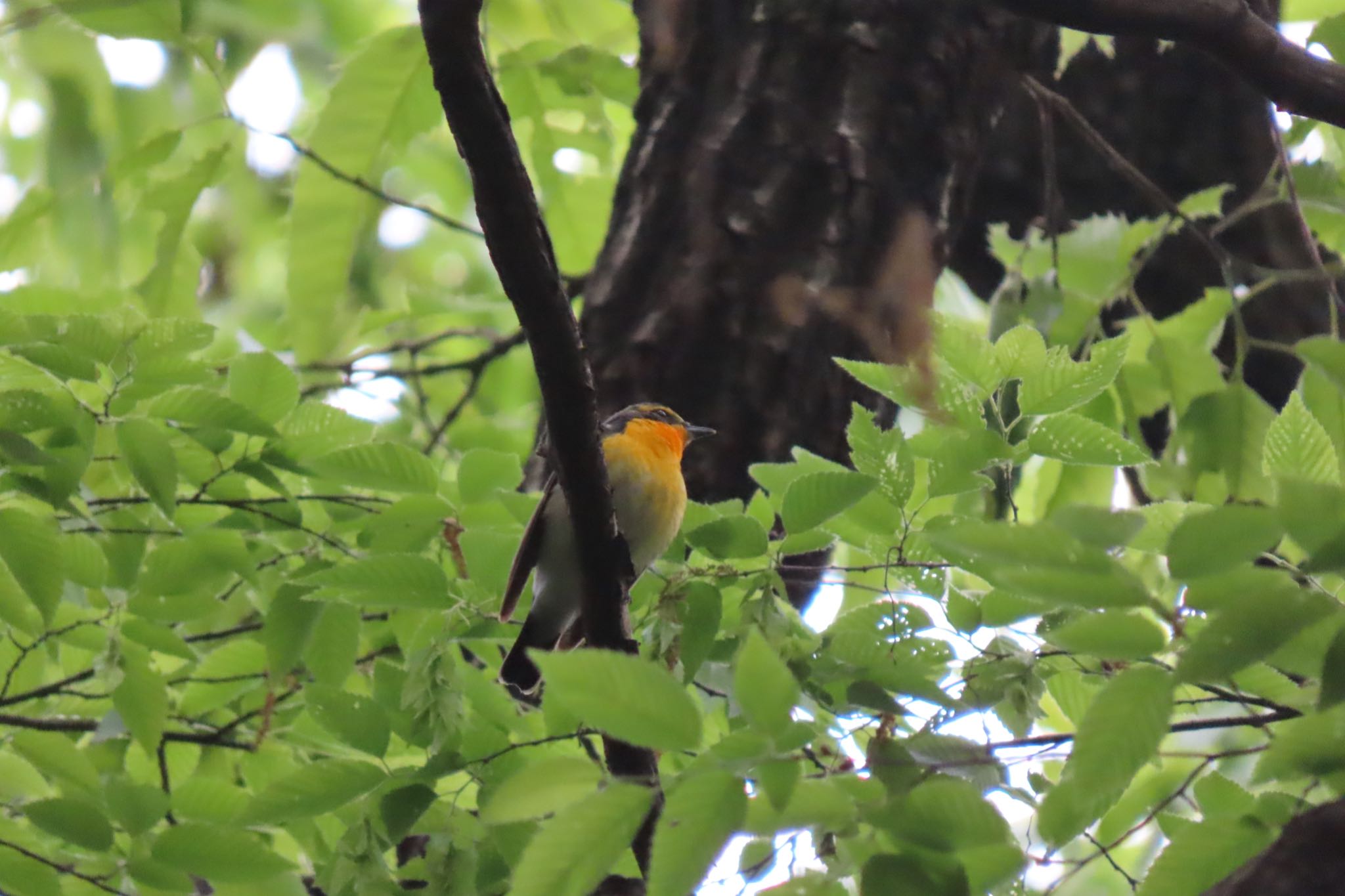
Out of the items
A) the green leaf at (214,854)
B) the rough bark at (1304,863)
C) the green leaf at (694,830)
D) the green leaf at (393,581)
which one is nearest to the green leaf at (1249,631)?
the rough bark at (1304,863)

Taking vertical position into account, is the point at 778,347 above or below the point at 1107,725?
below

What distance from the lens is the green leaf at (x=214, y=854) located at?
7.66 feet

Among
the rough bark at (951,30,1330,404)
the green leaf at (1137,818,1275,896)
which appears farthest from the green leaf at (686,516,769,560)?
the rough bark at (951,30,1330,404)

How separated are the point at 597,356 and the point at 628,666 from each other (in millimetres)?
2106

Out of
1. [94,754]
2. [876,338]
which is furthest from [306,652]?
[876,338]

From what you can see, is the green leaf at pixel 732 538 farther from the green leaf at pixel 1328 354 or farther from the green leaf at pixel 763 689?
the green leaf at pixel 1328 354

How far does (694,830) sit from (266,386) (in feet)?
5.57

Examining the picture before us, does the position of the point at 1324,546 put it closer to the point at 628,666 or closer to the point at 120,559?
the point at 628,666

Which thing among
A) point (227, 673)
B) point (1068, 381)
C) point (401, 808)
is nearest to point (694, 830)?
point (401, 808)

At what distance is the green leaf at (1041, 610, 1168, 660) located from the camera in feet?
4.64

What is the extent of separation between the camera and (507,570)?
2326mm

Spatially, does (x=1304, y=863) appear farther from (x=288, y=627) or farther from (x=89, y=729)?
(x=89, y=729)

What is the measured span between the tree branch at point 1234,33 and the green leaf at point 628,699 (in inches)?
60.8

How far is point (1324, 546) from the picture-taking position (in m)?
1.31
